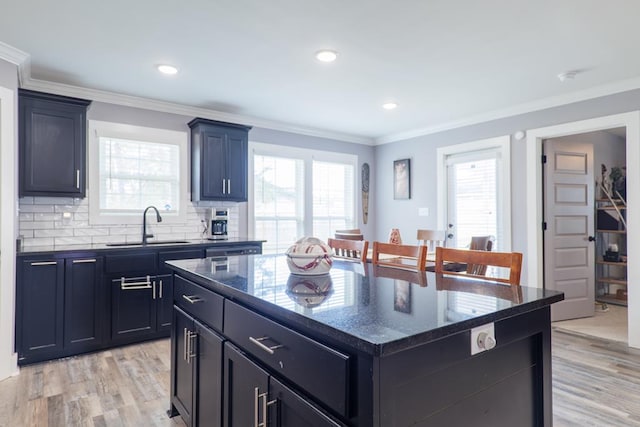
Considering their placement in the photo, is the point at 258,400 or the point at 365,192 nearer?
the point at 258,400

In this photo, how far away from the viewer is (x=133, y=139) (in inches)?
158

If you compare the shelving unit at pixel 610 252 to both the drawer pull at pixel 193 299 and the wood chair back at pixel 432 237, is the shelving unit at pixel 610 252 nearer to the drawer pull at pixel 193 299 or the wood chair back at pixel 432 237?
the wood chair back at pixel 432 237

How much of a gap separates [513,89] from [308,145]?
2712 mm

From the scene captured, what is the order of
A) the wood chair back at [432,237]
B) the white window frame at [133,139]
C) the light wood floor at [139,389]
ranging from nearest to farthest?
1. the light wood floor at [139,389]
2. the white window frame at [133,139]
3. the wood chair back at [432,237]

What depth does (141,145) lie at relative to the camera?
4.08m

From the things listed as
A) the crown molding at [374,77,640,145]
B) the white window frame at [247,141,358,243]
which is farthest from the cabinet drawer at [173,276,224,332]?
the crown molding at [374,77,640,145]

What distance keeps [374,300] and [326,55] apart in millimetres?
2262

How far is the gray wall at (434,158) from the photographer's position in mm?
3775

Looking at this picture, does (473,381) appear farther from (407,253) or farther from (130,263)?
(130,263)

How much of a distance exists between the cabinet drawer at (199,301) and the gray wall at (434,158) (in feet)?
12.5

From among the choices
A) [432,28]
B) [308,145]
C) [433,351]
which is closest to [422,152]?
[308,145]

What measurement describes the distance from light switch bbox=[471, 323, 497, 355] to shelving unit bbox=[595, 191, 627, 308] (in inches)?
207

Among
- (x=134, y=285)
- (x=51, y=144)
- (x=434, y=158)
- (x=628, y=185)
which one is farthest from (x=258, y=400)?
(x=434, y=158)

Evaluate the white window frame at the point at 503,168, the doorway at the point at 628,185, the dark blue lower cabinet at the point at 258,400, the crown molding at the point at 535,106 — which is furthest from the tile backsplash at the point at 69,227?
the doorway at the point at 628,185
